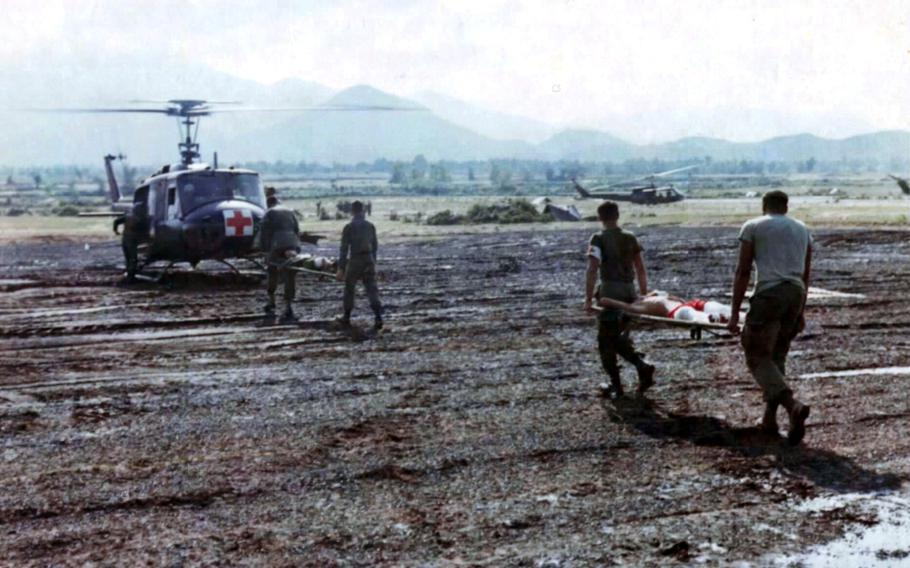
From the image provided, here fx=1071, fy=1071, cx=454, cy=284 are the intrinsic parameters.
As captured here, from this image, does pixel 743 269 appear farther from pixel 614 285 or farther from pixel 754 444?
pixel 614 285

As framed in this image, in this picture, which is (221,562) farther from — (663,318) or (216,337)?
(216,337)

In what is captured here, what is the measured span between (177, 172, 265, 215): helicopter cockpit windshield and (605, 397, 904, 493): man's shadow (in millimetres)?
11678

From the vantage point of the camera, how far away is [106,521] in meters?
6.22

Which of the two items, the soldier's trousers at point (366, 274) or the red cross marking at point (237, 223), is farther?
the red cross marking at point (237, 223)

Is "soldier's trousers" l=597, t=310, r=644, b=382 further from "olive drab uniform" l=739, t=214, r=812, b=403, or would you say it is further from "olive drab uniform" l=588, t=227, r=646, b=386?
"olive drab uniform" l=739, t=214, r=812, b=403

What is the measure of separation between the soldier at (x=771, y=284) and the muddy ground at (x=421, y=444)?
0.50 meters

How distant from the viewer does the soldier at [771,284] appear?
26.0 feet

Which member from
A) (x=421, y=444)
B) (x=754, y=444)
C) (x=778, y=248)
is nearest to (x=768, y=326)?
(x=778, y=248)

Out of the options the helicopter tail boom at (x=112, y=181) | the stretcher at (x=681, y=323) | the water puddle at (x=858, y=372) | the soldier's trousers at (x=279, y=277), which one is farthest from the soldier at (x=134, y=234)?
the water puddle at (x=858, y=372)

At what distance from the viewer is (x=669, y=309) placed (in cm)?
935

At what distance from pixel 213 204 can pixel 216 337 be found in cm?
587

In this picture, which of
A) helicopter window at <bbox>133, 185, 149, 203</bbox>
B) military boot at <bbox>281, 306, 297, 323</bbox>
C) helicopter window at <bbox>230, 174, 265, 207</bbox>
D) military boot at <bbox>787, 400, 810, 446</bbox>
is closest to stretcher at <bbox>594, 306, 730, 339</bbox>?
military boot at <bbox>787, 400, 810, 446</bbox>

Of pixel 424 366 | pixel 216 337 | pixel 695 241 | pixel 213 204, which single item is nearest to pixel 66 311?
pixel 213 204

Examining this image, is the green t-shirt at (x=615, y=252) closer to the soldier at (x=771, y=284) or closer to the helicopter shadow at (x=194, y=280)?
the soldier at (x=771, y=284)
